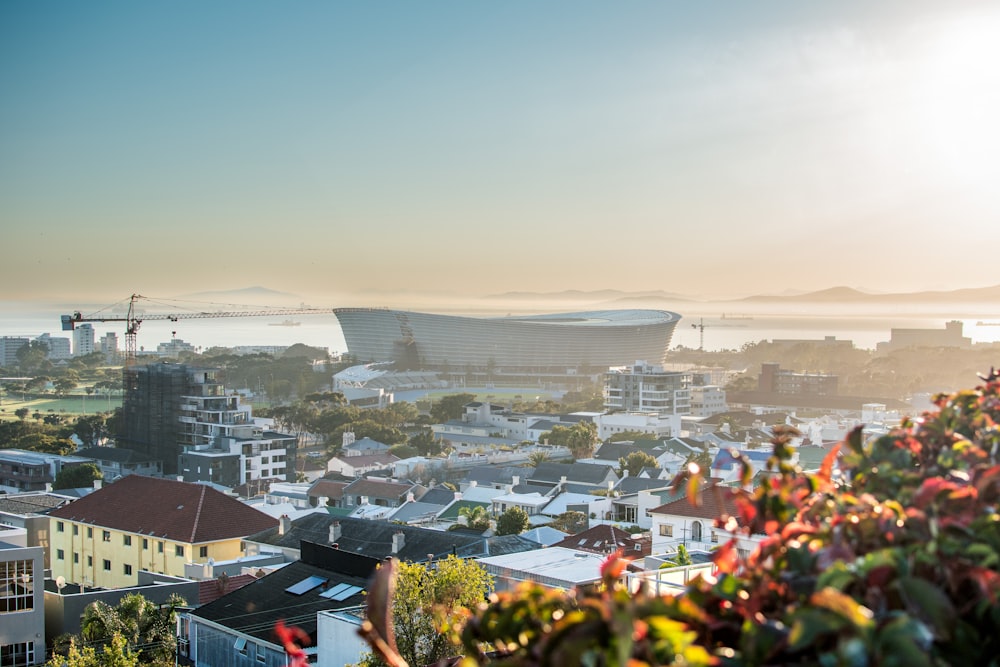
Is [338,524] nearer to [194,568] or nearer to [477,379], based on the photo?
[194,568]

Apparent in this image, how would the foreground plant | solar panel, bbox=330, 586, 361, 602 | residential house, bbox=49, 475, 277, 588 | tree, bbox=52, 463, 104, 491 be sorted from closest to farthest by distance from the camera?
the foreground plant < solar panel, bbox=330, 586, 361, 602 < residential house, bbox=49, 475, 277, 588 < tree, bbox=52, 463, 104, 491

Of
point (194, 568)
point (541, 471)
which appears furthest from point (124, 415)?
point (194, 568)

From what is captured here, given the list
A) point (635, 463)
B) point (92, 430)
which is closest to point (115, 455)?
point (92, 430)

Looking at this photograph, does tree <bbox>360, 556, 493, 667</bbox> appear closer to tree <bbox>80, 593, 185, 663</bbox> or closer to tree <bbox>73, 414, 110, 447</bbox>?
tree <bbox>80, 593, 185, 663</bbox>

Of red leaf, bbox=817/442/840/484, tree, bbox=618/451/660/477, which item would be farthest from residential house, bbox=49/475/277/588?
red leaf, bbox=817/442/840/484

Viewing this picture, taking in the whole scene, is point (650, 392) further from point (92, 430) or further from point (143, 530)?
point (143, 530)
